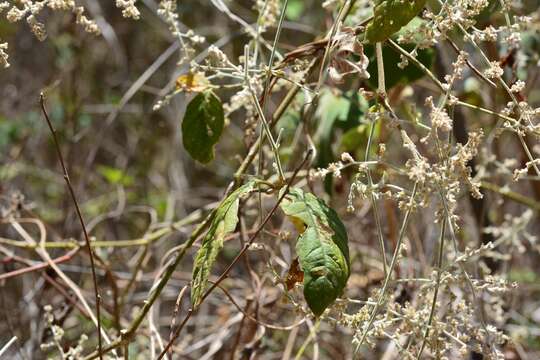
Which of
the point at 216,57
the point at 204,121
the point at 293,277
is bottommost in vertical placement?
the point at 293,277

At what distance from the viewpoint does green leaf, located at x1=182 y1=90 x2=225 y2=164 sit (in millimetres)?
1198

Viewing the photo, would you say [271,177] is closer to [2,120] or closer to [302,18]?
[2,120]

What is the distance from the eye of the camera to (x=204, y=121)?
1202 mm

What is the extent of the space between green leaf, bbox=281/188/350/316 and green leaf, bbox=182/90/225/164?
22 cm

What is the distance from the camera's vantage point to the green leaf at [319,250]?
914mm

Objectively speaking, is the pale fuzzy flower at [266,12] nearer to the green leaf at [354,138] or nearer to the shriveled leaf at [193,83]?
the shriveled leaf at [193,83]

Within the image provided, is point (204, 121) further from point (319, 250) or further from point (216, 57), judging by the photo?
point (319, 250)

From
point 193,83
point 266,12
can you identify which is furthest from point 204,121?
point 266,12

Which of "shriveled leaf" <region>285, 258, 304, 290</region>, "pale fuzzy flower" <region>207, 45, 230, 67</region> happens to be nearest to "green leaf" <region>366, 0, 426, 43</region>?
"pale fuzzy flower" <region>207, 45, 230, 67</region>

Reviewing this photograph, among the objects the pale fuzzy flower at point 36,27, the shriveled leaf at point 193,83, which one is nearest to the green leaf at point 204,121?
the shriveled leaf at point 193,83

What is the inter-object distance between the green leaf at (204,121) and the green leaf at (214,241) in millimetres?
210

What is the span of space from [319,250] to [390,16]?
0.96 feet

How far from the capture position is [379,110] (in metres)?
1.01

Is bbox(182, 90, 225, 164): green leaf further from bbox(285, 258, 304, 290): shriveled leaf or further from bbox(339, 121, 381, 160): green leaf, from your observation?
bbox(339, 121, 381, 160): green leaf
